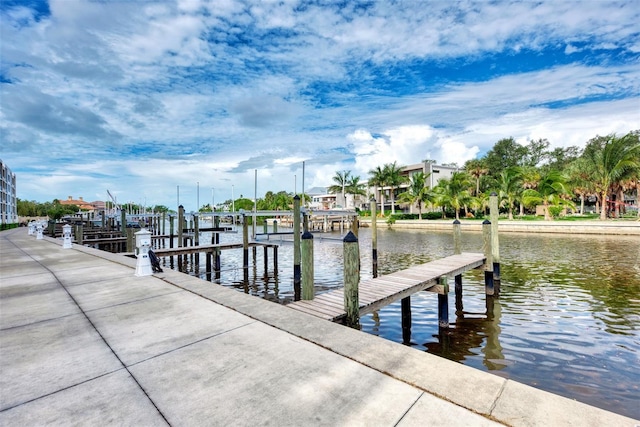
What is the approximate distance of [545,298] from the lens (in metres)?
10.8

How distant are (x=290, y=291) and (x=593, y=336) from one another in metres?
9.75

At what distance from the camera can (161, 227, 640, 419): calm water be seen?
19.4ft

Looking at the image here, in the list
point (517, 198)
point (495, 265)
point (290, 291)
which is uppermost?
point (517, 198)

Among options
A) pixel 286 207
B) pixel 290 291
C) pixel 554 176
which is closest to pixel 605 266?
pixel 290 291

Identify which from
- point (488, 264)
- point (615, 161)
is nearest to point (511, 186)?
point (615, 161)

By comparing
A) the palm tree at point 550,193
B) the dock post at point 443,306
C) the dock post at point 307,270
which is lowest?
the dock post at point 443,306

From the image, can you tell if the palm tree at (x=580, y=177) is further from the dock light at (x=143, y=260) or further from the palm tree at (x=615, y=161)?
the dock light at (x=143, y=260)

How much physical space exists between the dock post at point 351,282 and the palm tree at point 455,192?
47983mm

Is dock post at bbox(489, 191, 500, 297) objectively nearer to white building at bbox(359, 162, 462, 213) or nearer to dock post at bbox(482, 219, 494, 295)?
dock post at bbox(482, 219, 494, 295)

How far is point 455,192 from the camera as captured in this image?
51.8m

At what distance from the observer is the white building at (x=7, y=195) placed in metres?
66.6

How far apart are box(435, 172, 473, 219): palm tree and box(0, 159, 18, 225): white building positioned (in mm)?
82222

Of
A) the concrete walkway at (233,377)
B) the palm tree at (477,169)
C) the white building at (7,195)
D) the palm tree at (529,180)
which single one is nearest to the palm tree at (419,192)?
the palm tree at (477,169)

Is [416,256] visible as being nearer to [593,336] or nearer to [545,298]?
[545,298]
